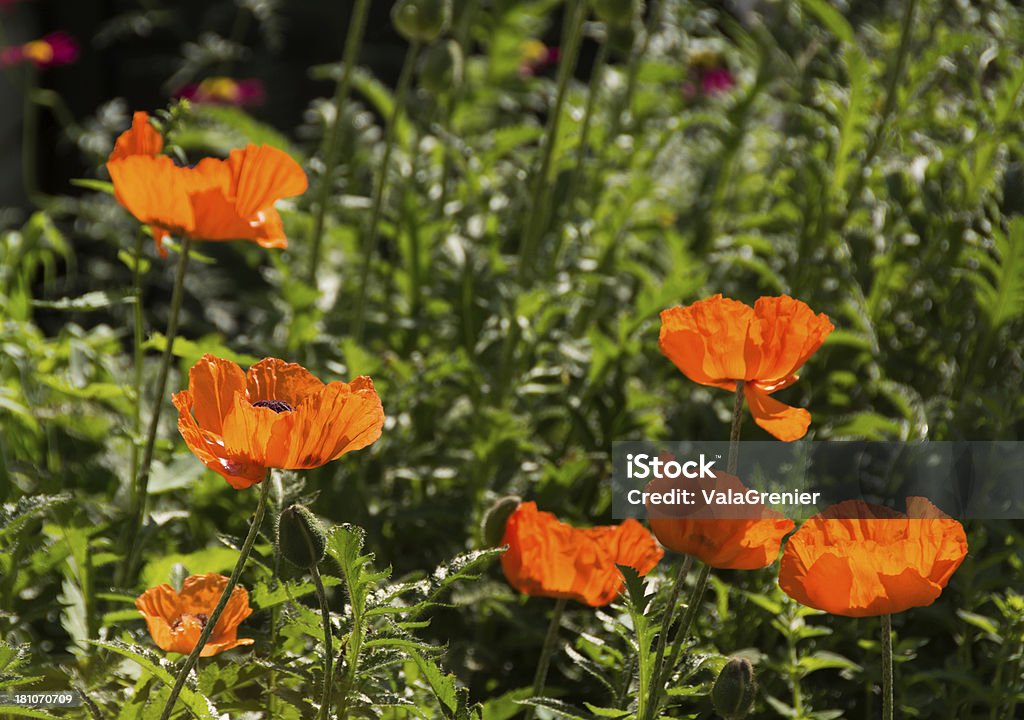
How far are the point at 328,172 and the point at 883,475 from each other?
746mm

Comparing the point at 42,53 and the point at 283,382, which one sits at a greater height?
the point at 283,382

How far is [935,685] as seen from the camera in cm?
119

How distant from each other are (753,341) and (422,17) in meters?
0.79

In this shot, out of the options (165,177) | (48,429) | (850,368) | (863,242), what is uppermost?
(165,177)

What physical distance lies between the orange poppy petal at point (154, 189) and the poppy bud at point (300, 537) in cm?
34

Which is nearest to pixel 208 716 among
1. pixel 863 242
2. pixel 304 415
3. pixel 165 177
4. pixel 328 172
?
pixel 304 415

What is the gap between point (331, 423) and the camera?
0.79 metres

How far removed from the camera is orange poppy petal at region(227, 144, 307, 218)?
105cm

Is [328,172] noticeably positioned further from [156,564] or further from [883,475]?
[883,475]

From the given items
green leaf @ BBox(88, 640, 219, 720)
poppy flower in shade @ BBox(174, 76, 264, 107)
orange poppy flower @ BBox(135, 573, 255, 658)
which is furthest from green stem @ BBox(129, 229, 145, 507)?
poppy flower in shade @ BBox(174, 76, 264, 107)

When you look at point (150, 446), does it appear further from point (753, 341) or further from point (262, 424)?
point (753, 341)

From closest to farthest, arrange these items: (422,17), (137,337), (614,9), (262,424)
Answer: (262,424), (137,337), (422,17), (614,9)

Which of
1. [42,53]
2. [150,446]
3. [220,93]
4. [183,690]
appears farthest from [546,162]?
[42,53]

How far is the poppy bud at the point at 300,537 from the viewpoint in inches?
31.5
